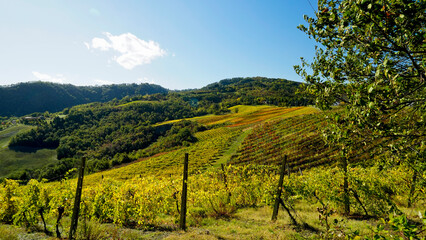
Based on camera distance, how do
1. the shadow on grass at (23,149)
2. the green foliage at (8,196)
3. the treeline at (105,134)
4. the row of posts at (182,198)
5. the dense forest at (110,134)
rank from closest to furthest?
the row of posts at (182,198) → the green foliage at (8,196) → the dense forest at (110,134) → the treeline at (105,134) → the shadow on grass at (23,149)

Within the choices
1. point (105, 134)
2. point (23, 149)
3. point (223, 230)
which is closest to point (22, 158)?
point (23, 149)

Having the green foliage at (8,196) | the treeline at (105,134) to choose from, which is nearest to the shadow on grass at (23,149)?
the treeline at (105,134)

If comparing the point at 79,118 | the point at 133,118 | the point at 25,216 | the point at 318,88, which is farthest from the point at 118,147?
the point at 318,88

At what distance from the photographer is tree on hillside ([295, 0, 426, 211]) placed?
272 cm

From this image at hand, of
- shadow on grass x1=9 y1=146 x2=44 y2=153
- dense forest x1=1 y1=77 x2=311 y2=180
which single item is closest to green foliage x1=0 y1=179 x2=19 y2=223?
dense forest x1=1 y1=77 x2=311 y2=180

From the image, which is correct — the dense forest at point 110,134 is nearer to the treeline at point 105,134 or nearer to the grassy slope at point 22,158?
the treeline at point 105,134

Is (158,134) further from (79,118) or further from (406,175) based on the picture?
(406,175)

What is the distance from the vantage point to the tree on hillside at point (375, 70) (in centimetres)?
272

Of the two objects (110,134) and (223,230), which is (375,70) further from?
(110,134)

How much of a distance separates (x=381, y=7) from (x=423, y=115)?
3.02m

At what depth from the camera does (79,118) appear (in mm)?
173500

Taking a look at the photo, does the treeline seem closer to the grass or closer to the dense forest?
the dense forest

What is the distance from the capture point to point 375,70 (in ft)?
10.6

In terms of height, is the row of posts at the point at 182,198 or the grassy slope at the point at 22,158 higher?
the row of posts at the point at 182,198
